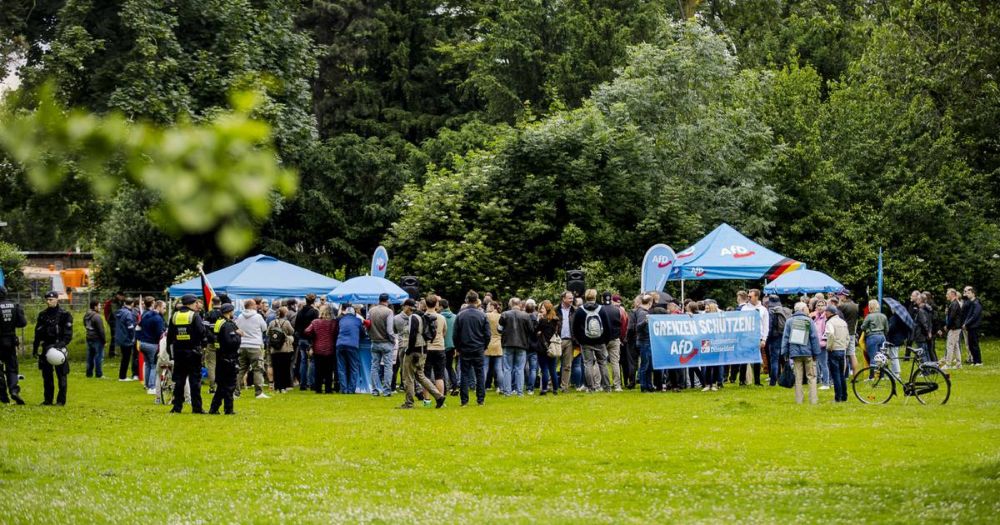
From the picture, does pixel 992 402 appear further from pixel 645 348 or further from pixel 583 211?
pixel 583 211

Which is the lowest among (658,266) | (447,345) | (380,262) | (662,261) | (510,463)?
(510,463)

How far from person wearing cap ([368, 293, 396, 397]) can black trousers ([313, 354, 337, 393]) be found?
112 centimetres

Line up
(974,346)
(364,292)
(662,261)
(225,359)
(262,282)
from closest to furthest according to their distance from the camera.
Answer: (225,359), (364,292), (662,261), (262,282), (974,346)

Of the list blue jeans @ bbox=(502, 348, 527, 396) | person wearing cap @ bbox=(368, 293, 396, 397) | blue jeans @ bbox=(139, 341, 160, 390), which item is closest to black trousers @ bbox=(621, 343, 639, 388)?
blue jeans @ bbox=(502, 348, 527, 396)

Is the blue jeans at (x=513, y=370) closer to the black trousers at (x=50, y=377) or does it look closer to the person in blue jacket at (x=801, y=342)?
the person in blue jacket at (x=801, y=342)

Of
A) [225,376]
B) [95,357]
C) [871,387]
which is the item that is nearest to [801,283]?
[871,387]

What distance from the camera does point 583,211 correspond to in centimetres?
3225

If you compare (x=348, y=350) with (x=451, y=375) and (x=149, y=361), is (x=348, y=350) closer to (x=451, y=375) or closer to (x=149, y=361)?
(x=451, y=375)

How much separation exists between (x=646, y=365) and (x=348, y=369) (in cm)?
556

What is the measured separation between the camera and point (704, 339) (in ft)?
71.3

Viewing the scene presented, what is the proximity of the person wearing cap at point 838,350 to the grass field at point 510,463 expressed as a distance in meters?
0.29

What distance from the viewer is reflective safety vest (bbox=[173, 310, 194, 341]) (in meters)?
16.6

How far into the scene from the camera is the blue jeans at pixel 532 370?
70.0ft

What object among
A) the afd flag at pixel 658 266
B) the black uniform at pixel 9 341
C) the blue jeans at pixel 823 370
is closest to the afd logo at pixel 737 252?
the afd flag at pixel 658 266
